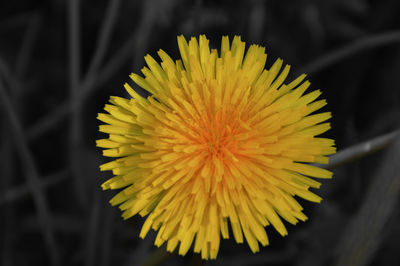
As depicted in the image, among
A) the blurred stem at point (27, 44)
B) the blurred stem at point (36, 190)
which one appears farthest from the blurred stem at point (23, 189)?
the blurred stem at point (27, 44)

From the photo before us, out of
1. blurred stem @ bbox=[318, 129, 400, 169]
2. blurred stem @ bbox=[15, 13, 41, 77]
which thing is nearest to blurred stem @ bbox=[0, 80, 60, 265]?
blurred stem @ bbox=[15, 13, 41, 77]

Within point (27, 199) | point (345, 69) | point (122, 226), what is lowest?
point (122, 226)

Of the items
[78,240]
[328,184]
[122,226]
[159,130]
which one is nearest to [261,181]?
[159,130]

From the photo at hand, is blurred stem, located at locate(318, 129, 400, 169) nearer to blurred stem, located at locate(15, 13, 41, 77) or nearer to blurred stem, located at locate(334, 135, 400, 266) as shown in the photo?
blurred stem, located at locate(334, 135, 400, 266)

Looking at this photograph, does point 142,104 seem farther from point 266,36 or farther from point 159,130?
point 266,36

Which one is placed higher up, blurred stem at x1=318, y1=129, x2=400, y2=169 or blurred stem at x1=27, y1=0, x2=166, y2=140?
blurred stem at x1=27, y1=0, x2=166, y2=140

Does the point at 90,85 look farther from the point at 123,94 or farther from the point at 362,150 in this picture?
the point at 362,150

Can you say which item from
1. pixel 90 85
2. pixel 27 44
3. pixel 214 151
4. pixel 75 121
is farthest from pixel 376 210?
pixel 27 44
